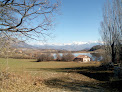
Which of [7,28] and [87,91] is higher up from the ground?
[7,28]

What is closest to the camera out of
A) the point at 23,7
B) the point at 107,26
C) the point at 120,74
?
the point at 23,7

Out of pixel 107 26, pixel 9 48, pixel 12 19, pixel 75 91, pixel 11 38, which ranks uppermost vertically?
pixel 107 26

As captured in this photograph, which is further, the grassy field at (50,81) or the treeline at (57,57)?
the treeline at (57,57)

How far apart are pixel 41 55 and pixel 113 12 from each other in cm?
3882

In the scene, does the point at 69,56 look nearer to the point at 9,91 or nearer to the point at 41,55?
the point at 41,55

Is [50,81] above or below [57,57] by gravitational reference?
below

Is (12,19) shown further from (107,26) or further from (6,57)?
(107,26)

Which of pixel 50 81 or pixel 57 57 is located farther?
pixel 57 57

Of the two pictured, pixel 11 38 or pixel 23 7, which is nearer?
pixel 23 7

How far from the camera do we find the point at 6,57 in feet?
19.1

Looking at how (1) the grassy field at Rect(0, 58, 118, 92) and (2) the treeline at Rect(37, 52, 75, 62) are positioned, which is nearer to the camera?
(1) the grassy field at Rect(0, 58, 118, 92)

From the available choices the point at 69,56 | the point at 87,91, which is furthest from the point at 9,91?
the point at 69,56

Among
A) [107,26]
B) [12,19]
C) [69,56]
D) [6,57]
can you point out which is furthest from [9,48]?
[69,56]

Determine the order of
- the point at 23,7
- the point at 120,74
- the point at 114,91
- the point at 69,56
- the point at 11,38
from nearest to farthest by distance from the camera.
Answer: the point at 23,7 → the point at 11,38 → the point at 114,91 → the point at 120,74 → the point at 69,56
